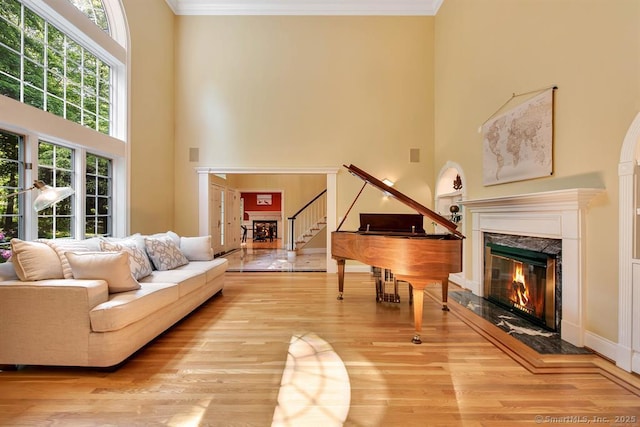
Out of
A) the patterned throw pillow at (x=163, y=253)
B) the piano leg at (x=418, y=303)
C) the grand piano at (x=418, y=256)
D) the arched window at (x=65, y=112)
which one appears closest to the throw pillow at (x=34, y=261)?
the arched window at (x=65, y=112)

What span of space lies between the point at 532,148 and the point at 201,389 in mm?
3877

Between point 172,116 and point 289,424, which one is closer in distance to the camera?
point 289,424

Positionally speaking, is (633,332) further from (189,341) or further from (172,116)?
(172,116)

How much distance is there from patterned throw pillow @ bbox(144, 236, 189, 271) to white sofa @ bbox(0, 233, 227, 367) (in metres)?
0.99

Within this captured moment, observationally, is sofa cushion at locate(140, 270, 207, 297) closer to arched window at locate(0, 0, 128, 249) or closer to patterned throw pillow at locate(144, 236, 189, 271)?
patterned throw pillow at locate(144, 236, 189, 271)

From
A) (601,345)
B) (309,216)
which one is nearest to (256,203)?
(309,216)

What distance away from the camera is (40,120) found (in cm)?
291

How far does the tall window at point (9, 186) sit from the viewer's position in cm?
267

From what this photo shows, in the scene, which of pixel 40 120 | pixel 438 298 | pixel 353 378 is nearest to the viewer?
pixel 353 378

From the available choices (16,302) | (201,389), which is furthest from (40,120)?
(201,389)

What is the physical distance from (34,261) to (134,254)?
33.3 inches

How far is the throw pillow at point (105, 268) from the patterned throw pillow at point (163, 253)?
989 mm

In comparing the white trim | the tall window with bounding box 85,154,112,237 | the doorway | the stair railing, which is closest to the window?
the tall window with bounding box 85,154,112,237

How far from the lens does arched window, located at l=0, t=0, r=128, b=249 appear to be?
9.06ft
